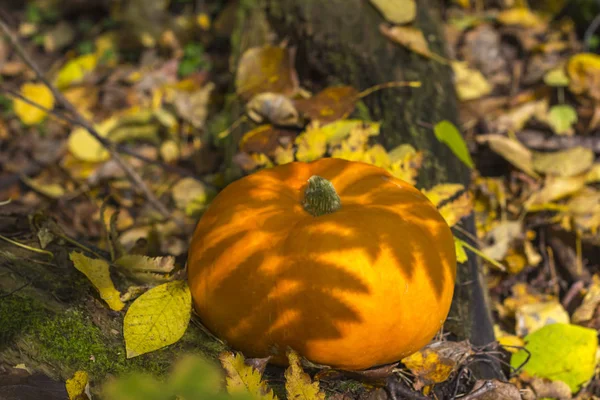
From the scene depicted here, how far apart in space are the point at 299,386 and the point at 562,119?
8.99 ft

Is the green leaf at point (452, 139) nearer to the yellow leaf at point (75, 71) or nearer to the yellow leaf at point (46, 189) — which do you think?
the yellow leaf at point (46, 189)

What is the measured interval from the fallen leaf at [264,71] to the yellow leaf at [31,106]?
181cm

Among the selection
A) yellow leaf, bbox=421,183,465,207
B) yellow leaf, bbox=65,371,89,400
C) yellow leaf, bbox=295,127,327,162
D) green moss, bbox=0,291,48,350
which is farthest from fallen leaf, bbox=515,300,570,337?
green moss, bbox=0,291,48,350

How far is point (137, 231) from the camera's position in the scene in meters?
3.38

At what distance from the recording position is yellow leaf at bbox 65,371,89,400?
154cm

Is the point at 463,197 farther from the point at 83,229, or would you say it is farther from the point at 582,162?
the point at 83,229

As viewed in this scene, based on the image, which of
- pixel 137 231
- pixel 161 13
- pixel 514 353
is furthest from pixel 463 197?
pixel 161 13

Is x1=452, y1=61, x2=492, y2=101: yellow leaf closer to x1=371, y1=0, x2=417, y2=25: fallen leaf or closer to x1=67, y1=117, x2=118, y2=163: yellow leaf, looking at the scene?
x1=371, y1=0, x2=417, y2=25: fallen leaf

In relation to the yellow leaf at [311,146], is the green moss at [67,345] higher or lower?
lower

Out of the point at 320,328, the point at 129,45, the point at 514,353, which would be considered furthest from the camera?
the point at 129,45

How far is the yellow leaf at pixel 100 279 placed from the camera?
185 centimetres

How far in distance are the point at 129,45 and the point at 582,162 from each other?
364cm

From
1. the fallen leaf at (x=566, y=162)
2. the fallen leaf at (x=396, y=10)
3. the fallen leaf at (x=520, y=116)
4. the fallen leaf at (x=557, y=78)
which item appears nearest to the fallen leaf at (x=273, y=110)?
the fallen leaf at (x=396, y=10)

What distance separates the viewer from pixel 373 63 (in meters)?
3.18
